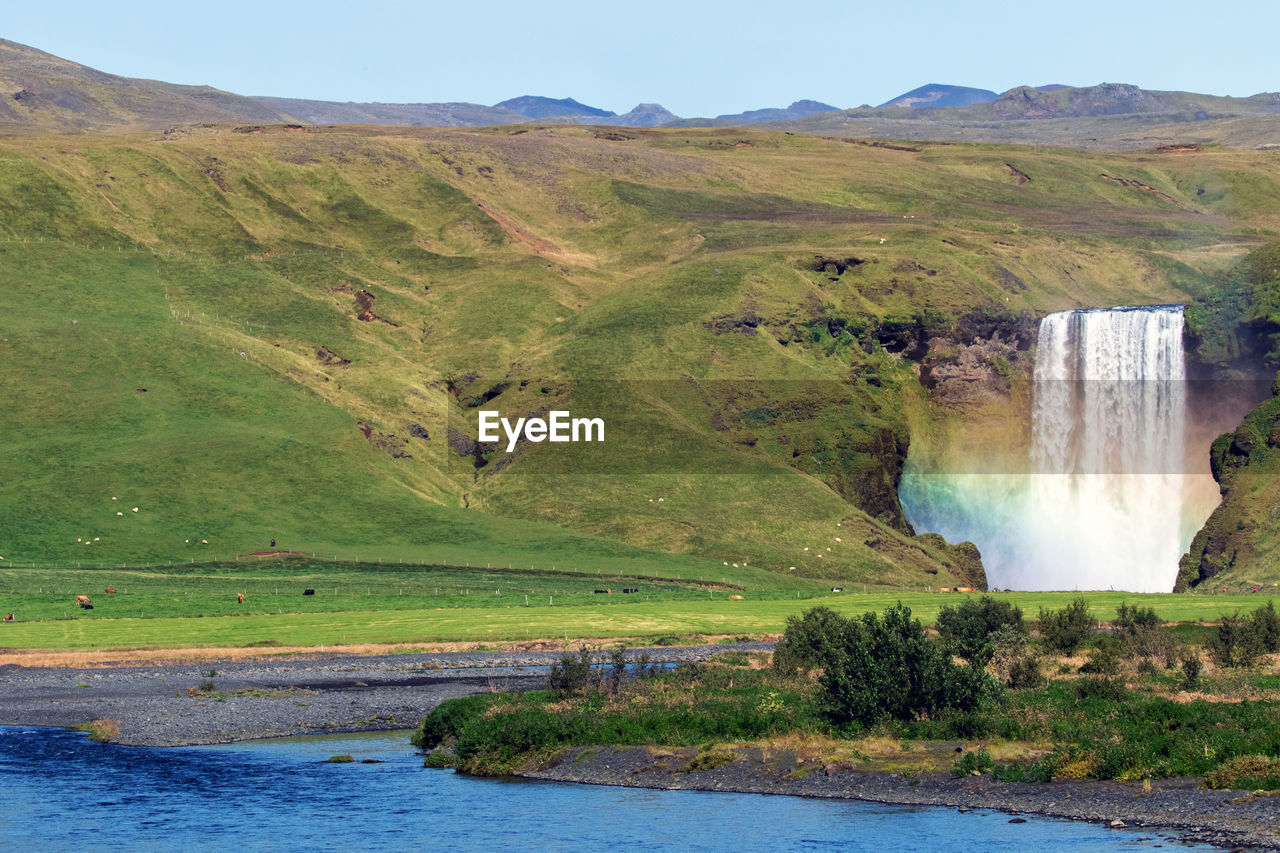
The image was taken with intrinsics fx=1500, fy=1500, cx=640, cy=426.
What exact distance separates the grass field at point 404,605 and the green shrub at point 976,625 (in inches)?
641

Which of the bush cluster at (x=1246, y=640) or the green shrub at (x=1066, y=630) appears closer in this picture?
the bush cluster at (x=1246, y=640)

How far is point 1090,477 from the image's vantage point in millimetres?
166250

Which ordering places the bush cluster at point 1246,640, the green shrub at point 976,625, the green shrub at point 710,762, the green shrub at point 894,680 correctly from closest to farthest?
the green shrub at point 710,762, the green shrub at point 894,680, the green shrub at point 976,625, the bush cluster at point 1246,640

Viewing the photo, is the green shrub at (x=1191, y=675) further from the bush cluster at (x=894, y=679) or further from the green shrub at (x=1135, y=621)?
the green shrub at (x=1135, y=621)

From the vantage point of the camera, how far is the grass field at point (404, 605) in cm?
9031

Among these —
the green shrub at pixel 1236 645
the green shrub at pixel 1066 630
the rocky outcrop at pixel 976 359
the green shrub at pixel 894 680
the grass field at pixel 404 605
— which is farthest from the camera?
the rocky outcrop at pixel 976 359

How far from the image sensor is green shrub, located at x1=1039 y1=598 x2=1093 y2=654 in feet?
252

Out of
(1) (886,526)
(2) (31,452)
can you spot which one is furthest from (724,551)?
(2) (31,452)

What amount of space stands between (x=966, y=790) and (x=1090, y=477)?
128 meters

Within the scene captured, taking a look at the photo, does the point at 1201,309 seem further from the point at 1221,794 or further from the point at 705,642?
the point at 1221,794

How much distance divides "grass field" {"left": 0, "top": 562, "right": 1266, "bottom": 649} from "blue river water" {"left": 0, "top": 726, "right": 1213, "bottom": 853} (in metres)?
36.7

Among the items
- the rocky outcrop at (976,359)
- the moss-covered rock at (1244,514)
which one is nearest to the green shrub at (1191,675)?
the moss-covered rock at (1244,514)

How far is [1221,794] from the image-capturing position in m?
40.5

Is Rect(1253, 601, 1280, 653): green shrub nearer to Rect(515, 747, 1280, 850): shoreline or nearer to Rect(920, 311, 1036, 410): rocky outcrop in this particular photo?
Rect(515, 747, 1280, 850): shoreline
